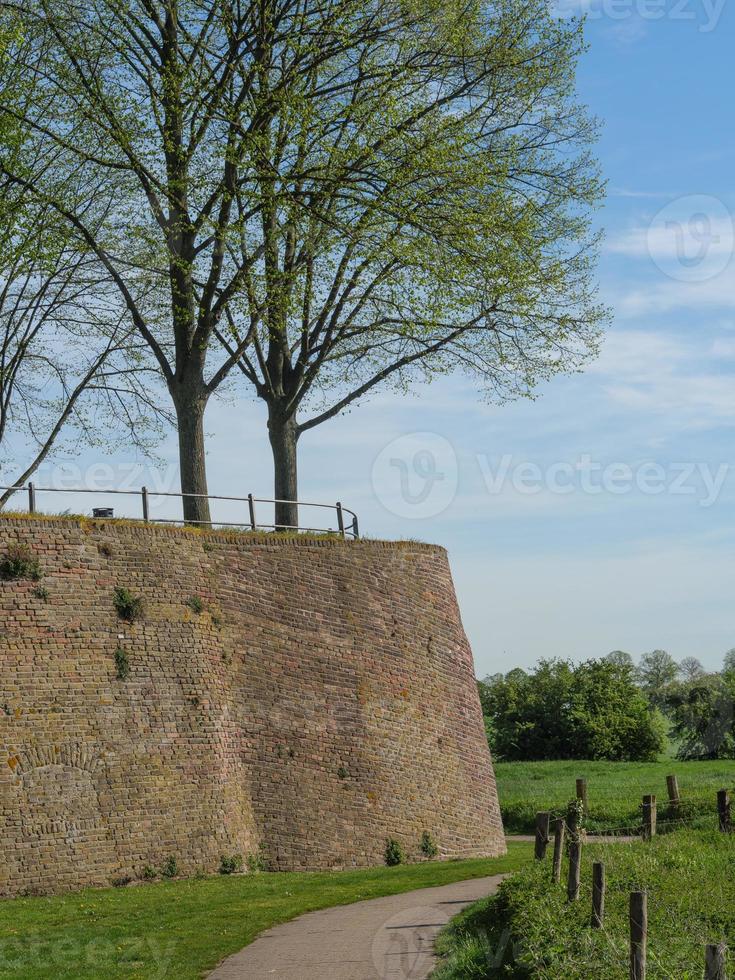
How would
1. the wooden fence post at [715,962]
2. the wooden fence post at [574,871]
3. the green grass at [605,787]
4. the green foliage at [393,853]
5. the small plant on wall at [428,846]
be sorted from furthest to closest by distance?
the green grass at [605,787] → the small plant on wall at [428,846] → the green foliage at [393,853] → the wooden fence post at [574,871] → the wooden fence post at [715,962]

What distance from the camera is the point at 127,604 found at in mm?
22906

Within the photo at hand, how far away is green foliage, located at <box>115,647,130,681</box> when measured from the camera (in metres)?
22.5

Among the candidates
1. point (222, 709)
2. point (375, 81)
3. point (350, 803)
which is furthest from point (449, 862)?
point (375, 81)

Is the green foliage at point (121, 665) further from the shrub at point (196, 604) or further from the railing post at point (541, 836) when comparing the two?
the railing post at point (541, 836)

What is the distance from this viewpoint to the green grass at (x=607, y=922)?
10727 millimetres

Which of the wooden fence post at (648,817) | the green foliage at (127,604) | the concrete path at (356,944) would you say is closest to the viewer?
the concrete path at (356,944)

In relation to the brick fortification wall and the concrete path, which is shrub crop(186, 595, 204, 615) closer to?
the brick fortification wall

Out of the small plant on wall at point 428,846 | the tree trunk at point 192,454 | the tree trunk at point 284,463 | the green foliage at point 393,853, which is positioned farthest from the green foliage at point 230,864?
the tree trunk at point 284,463

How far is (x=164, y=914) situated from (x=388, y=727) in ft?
31.3

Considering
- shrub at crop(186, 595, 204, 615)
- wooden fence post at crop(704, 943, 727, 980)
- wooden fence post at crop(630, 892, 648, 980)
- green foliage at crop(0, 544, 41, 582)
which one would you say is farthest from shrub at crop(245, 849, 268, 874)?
wooden fence post at crop(704, 943, 727, 980)

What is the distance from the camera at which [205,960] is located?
1500cm

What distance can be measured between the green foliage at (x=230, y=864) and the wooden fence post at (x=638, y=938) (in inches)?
A: 554

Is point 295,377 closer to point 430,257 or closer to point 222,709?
point 430,257

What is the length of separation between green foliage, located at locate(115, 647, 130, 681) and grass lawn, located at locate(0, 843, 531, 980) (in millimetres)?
3794
